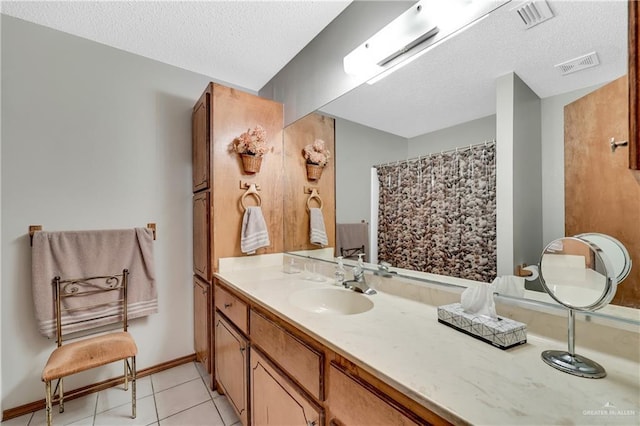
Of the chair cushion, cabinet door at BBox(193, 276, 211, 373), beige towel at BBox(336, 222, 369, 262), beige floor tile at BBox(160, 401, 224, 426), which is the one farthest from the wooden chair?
beige towel at BBox(336, 222, 369, 262)

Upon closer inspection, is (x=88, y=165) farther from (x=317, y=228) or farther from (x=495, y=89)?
(x=495, y=89)

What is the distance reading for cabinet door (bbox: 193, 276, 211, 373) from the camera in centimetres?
189

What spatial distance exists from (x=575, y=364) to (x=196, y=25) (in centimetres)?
237

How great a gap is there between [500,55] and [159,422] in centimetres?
252

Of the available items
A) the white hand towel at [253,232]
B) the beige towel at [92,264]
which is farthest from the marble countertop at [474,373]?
the beige towel at [92,264]

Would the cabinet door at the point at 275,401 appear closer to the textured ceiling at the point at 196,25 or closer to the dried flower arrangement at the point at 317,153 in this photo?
the dried flower arrangement at the point at 317,153

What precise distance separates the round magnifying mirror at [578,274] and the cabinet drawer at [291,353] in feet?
2.31

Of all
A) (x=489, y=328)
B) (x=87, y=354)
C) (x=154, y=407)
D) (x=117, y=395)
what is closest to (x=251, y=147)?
(x=87, y=354)

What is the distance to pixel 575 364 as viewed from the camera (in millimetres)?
654

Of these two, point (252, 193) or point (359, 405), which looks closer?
point (359, 405)

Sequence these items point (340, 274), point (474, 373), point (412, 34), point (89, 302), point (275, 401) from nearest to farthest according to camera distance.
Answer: point (474, 373) < point (275, 401) < point (412, 34) < point (340, 274) < point (89, 302)

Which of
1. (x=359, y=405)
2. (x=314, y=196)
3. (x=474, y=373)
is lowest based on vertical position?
(x=359, y=405)

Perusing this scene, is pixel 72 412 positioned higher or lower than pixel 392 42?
lower

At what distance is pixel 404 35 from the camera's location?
4.08 ft
